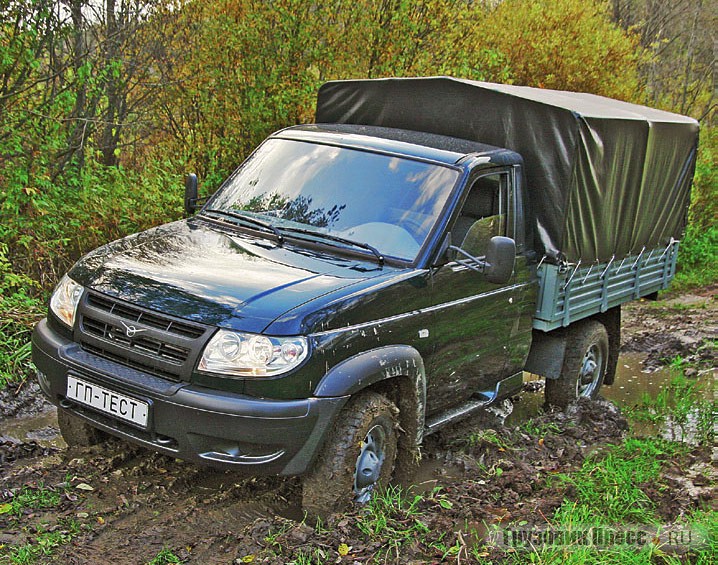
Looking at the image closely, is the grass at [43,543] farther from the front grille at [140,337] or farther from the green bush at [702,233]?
the green bush at [702,233]

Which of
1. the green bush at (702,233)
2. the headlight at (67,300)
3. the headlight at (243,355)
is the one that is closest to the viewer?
the headlight at (243,355)

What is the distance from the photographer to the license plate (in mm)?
3777

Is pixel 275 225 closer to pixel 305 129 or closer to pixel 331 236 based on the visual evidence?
pixel 331 236

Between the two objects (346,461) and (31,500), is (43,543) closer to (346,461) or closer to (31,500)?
(31,500)

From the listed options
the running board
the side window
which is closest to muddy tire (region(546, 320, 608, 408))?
the running board

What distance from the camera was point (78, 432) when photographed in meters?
4.71

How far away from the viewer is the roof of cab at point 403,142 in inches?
201

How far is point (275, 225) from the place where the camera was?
15.9 feet

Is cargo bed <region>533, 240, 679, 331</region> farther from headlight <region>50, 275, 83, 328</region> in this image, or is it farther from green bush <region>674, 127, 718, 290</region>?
green bush <region>674, 127, 718, 290</region>

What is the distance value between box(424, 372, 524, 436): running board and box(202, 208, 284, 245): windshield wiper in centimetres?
146

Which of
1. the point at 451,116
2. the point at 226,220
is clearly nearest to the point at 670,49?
the point at 451,116

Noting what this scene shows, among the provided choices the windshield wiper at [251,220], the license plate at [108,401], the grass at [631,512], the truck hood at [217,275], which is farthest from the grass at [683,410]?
the license plate at [108,401]

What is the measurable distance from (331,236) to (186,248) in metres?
0.84

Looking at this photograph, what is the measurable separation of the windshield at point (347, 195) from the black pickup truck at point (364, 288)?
0.01 meters
